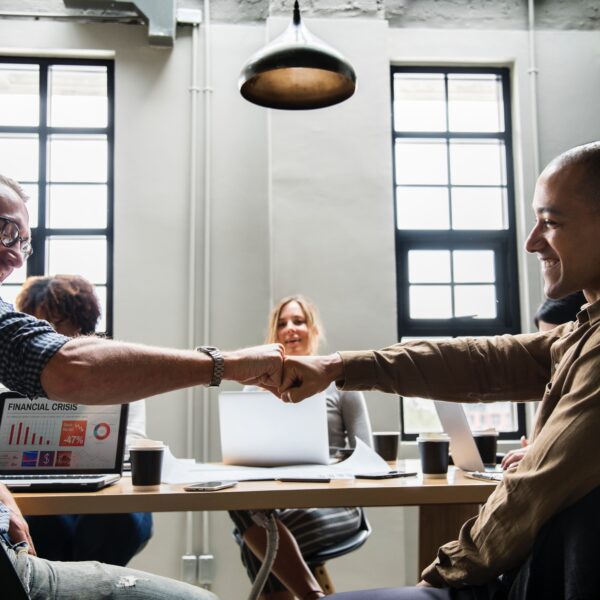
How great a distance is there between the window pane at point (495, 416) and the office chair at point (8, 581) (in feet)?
12.7

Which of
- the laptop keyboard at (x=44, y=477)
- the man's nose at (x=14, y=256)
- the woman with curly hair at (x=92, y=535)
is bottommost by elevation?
the woman with curly hair at (x=92, y=535)

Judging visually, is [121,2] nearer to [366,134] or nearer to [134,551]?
[366,134]

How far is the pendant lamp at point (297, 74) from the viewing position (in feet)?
8.70

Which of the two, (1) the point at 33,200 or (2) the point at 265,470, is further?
(1) the point at 33,200

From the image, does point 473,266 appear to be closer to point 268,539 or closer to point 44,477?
point 268,539

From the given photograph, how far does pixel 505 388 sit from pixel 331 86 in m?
1.50

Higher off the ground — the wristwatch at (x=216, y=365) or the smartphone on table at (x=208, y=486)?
the wristwatch at (x=216, y=365)

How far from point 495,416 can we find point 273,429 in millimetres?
2734

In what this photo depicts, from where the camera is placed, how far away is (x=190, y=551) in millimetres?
4254

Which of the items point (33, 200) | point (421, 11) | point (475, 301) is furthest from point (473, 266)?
point (33, 200)

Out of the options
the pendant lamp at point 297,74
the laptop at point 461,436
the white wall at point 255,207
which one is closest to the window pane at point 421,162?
the white wall at point 255,207

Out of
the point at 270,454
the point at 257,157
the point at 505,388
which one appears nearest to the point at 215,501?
the point at 270,454

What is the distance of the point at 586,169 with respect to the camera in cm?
152

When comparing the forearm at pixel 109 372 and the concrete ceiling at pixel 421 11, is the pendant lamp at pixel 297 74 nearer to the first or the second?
the forearm at pixel 109 372
